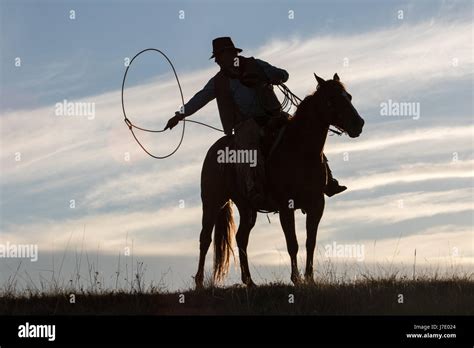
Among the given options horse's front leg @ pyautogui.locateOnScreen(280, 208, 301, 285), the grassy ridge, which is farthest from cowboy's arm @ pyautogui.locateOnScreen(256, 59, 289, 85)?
the grassy ridge

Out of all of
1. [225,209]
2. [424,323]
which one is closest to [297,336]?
[424,323]

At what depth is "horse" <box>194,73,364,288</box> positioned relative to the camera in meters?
14.0

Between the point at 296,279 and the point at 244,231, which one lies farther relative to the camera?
the point at 244,231

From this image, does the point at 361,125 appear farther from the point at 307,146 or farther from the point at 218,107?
the point at 218,107

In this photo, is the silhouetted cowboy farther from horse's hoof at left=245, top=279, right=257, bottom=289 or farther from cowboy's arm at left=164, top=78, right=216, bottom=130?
horse's hoof at left=245, top=279, right=257, bottom=289

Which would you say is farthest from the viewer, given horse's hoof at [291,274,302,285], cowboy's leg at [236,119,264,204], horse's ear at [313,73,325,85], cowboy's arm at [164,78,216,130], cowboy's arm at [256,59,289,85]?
cowboy's arm at [164,78,216,130]

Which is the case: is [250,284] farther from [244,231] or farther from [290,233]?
[244,231]

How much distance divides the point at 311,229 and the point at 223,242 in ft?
7.63

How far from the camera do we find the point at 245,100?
49.9 ft

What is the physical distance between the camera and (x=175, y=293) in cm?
1327

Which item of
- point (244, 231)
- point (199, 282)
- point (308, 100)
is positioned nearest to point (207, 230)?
point (244, 231)

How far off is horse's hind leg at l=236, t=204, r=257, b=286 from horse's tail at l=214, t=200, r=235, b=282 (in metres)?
0.45

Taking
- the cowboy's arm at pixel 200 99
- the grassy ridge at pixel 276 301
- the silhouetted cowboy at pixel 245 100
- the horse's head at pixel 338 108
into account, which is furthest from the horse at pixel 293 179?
the grassy ridge at pixel 276 301

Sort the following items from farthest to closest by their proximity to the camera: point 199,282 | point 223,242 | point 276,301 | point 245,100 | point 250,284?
point 223,242, point 245,100, point 199,282, point 250,284, point 276,301
